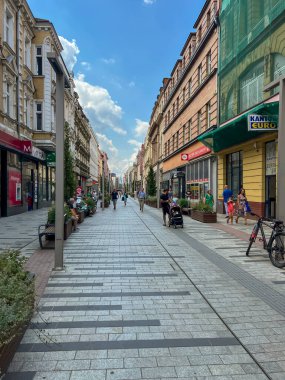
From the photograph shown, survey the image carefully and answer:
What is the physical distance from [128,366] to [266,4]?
16.6 m

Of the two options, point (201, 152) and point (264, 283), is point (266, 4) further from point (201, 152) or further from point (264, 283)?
point (264, 283)

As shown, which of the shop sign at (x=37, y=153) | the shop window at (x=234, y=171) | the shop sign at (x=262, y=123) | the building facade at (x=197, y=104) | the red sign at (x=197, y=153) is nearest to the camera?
the shop sign at (x=262, y=123)

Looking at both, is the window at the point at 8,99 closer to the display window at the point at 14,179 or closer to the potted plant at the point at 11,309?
the display window at the point at 14,179

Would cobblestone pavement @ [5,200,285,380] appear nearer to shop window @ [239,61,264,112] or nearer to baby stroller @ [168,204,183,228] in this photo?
baby stroller @ [168,204,183,228]

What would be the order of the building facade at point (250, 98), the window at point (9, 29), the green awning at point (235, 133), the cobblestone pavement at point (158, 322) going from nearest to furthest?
1. the cobblestone pavement at point (158, 322)
2. the green awning at point (235, 133)
3. the building facade at point (250, 98)
4. the window at point (9, 29)

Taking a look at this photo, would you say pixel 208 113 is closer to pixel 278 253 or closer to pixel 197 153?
pixel 197 153

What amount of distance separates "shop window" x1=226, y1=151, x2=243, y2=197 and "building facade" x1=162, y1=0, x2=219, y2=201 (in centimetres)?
218

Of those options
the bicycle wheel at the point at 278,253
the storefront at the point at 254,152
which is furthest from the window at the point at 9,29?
the bicycle wheel at the point at 278,253

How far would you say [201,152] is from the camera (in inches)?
994

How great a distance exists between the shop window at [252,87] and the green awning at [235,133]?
1.04 meters

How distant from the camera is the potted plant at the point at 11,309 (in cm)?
285

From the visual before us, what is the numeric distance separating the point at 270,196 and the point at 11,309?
14610 millimetres

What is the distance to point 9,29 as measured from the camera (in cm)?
2012

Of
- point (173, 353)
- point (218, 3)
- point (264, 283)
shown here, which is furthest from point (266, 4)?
point (173, 353)
